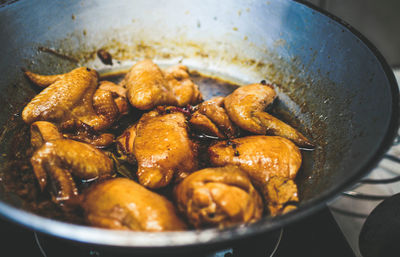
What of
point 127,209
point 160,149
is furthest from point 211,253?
point 160,149

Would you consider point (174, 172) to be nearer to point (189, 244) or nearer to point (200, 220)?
point (200, 220)

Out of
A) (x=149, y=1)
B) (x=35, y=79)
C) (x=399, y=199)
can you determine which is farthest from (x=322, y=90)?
(x=35, y=79)

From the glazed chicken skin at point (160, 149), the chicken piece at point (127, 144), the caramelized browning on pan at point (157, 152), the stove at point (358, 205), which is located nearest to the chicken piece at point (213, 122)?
the caramelized browning on pan at point (157, 152)

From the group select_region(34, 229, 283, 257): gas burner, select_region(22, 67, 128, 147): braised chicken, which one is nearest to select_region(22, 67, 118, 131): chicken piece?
select_region(22, 67, 128, 147): braised chicken

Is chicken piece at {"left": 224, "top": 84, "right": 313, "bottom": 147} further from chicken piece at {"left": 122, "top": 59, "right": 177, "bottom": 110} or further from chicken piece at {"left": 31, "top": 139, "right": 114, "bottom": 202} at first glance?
chicken piece at {"left": 31, "top": 139, "right": 114, "bottom": 202}

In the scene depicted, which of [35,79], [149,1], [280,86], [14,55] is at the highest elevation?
[149,1]

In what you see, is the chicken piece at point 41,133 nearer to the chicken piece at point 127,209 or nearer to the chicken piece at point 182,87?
the chicken piece at point 127,209

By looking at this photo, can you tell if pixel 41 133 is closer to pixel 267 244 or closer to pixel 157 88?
pixel 157 88
